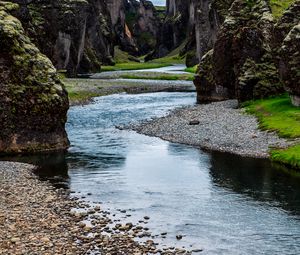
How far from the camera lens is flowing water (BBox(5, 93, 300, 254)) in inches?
1110

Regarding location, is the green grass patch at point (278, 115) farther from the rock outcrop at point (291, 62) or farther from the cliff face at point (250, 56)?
the cliff face at point (250, 56)

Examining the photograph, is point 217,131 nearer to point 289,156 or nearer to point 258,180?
point 289,156

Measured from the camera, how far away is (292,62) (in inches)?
2648

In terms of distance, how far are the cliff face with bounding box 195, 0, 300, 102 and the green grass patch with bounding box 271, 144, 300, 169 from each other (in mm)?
21481

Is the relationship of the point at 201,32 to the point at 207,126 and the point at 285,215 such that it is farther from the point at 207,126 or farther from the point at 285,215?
the point at 285,215

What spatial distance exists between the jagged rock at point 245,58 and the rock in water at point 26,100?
122 feet

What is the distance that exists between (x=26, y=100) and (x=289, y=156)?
27665 mm

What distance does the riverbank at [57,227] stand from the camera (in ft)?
84.0

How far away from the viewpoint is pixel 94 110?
3489 inches

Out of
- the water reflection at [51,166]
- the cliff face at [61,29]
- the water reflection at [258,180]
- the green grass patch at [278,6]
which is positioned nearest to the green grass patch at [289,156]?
the water reflection at [258,180]

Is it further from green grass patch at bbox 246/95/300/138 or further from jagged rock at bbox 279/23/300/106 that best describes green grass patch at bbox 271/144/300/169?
jagged rock at bbox 279/23/300/106

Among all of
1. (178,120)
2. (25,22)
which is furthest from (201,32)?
(178,120)

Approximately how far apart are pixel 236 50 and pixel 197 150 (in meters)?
40.9

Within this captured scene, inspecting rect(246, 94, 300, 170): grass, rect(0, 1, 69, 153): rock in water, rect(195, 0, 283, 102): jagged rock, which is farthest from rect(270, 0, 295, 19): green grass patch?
rect(0, 1, 69, 153): rock in water
